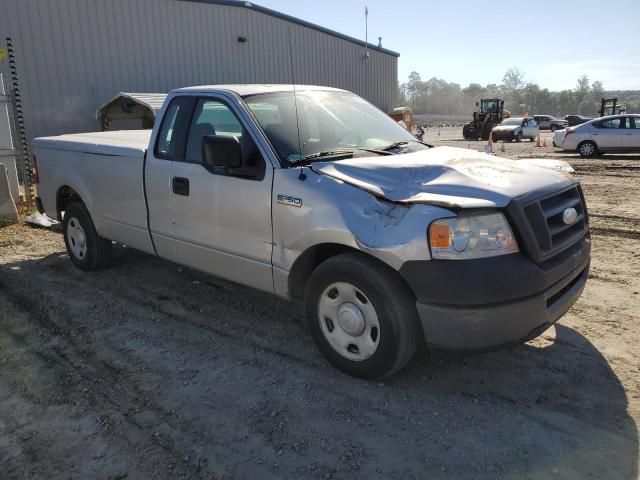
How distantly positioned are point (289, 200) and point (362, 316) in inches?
35.4

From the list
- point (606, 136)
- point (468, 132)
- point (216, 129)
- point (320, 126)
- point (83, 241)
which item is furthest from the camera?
point (468, 132)

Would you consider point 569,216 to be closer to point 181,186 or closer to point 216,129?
point 216,129

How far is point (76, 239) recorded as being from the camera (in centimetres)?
578

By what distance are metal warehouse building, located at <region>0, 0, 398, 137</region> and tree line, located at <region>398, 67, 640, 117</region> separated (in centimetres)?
8490

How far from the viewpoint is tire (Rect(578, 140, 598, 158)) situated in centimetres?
1738

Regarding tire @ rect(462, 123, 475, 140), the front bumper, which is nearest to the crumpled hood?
the front bumper

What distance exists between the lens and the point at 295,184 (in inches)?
133

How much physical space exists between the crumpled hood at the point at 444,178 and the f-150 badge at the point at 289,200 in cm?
24

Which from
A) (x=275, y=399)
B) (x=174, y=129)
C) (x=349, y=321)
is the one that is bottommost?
(x=275, y=399)

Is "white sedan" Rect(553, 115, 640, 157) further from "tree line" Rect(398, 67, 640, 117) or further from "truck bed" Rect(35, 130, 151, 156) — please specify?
"tree line" Rect(398, 67, 640, 117)

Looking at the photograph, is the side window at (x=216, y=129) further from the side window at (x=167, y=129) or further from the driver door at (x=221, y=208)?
the side window at (x=167, y=129)

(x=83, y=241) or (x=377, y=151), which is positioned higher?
(x=377, y=151)

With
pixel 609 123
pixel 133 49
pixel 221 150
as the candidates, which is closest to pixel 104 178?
pixel 221 150

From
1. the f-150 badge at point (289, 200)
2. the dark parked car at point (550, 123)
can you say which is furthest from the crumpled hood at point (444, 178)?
the dark parked car at point (550, 123)
